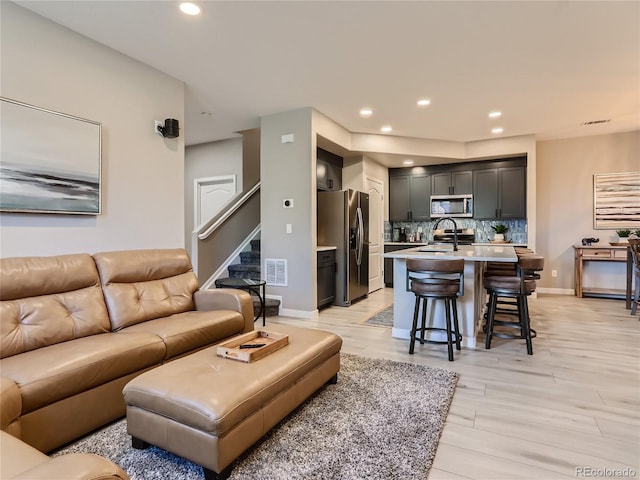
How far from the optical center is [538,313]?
4.75m

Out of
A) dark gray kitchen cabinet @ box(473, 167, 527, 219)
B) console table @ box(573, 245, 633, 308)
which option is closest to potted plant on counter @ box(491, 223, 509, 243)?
dark gray kitchen cabinet @ box(473, 167, 527, 219)

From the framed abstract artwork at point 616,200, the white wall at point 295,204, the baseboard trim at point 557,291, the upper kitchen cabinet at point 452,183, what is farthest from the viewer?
the upper kitchen cabinet at point 452,183

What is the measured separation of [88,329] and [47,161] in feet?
4.30

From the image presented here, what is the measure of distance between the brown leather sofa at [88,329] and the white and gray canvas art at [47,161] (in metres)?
0.49

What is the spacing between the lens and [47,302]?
7.22 ft

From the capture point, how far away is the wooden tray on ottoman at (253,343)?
192 cm

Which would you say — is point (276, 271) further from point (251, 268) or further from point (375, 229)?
point (375, 229)

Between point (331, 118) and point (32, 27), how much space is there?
10.8ft

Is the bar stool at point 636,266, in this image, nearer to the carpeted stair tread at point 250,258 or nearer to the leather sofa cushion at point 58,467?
the carpeted stair tread at point 250,258

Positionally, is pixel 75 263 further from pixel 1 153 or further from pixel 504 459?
pixel 504 459

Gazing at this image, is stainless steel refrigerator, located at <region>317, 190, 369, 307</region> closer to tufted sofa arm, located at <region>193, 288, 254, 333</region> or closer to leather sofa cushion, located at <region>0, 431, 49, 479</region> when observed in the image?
tufted sofa arm, located at <region>193, 288, 254, 333</region>

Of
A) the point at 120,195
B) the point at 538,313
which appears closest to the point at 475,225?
the point at 538,313

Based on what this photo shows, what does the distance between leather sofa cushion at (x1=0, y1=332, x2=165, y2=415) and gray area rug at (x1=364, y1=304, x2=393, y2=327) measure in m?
2.66

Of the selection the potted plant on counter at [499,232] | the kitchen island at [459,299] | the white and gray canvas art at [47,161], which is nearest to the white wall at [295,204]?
the kitchen island at [459,299]
